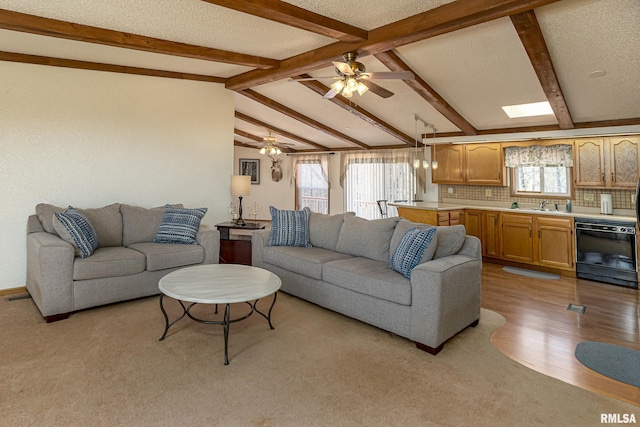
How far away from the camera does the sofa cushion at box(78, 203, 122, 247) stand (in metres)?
3.95

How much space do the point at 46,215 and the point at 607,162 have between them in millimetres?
7031

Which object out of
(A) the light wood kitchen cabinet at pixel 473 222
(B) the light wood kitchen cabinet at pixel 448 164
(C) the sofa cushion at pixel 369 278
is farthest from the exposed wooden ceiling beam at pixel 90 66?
(A) the light wood kitchen cabinet at pixel 473 222

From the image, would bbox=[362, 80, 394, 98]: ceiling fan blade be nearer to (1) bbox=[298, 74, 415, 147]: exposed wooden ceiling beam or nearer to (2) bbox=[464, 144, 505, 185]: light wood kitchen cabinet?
(1) bbox=[298, 74, 415, 147]: exposed wooden ceiling beam

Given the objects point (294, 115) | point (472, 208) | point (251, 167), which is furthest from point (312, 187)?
point (472, 208)

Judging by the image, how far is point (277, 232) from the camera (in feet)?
14.0

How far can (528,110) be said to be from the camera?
17.2 feet

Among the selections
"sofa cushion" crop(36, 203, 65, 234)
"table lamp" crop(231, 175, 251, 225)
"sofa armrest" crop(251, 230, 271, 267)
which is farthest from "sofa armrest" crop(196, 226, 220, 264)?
"sofa cushion" crop(36, 203, 65, 234)

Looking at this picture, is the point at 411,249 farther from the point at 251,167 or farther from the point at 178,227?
the point at 251,167

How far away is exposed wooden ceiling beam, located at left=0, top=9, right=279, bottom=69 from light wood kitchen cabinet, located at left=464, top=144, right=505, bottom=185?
157 inches

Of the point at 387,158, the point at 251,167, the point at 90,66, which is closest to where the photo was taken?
the point at 90,66

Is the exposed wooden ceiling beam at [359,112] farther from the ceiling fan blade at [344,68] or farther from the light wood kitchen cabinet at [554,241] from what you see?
the light wood kitchen cabinet at [554,241]

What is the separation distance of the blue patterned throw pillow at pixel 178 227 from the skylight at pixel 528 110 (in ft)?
15.0

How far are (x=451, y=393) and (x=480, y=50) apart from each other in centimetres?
333

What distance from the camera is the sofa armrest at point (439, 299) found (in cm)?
262
